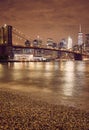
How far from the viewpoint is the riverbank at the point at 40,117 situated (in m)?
7.45

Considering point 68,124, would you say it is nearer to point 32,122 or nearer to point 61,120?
point 61,120

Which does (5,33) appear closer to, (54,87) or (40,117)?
(54,87)

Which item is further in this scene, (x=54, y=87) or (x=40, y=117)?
(x=54, y=87)

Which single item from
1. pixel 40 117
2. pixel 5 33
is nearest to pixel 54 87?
pixel 40 117

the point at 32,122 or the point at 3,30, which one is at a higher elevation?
the point at 3,30

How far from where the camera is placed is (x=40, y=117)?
8.50 m

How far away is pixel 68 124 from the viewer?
769 cm

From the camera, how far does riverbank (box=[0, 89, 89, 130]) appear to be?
7453 mm

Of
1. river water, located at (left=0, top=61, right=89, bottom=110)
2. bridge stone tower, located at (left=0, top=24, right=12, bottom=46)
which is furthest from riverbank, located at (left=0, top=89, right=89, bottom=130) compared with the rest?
bridge stone tower, located at (left=0, top=24, right=12, bottom=46)

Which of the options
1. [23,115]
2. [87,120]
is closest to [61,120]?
[87,120]

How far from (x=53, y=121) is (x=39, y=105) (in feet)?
8.99

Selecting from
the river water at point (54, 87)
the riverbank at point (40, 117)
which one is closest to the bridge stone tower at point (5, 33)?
the river water at point (54, 87)

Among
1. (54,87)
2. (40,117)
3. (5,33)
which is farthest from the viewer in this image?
(5,33)

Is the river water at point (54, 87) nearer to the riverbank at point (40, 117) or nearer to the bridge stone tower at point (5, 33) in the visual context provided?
the riverbank at point (40, 117)
